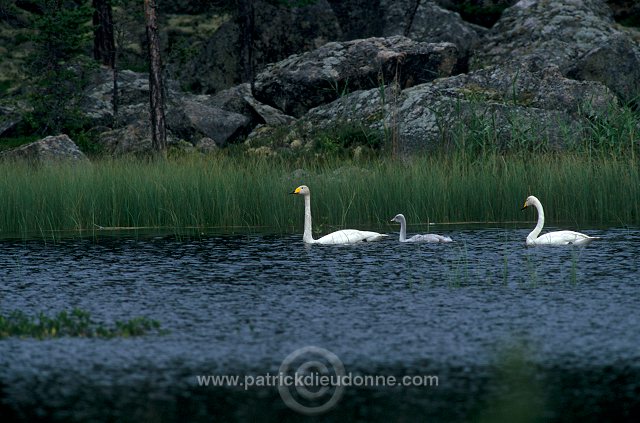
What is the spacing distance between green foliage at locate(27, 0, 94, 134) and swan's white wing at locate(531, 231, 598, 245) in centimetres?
1923

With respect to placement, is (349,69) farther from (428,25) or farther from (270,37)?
(270,37)

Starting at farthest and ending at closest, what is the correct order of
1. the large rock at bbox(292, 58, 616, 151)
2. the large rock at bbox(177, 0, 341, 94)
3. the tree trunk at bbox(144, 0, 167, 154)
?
the large rock at bbox(177, 0, 341, 94)
the tree trunk at bbox(144, 0, 167, 154)
the large rock at bbox(292, 58, 616, 151)

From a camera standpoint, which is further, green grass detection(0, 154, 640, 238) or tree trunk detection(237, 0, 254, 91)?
tree trunk detection(237, 0, 254, 91)

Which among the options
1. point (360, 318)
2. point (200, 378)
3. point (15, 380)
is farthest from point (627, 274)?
point (15, 380)

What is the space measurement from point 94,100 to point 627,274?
2470cm

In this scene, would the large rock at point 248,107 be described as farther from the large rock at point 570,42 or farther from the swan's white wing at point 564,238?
the swan's white wing at point 564,238

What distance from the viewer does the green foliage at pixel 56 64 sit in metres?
31.7

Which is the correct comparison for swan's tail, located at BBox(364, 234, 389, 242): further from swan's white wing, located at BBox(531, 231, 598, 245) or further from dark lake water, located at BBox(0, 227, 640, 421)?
swan's white wing, located at BBox(531, 231, 598, 245)

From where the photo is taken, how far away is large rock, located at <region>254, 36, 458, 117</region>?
30.9 m

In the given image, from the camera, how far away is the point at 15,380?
8609mm

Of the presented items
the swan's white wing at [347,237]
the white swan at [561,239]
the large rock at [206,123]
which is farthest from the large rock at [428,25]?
the white swan at [561,239]

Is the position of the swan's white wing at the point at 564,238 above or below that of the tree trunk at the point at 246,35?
below

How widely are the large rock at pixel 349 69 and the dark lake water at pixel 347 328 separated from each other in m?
15.2

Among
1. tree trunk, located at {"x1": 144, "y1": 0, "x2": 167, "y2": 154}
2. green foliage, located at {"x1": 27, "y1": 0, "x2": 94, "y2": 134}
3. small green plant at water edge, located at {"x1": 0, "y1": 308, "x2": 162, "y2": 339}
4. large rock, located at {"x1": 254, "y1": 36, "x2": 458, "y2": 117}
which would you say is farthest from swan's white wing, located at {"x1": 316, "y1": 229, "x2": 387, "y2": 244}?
green foliage, located at {"x1": 27, "y1": 0, "x2": 94, "y2": 134}
